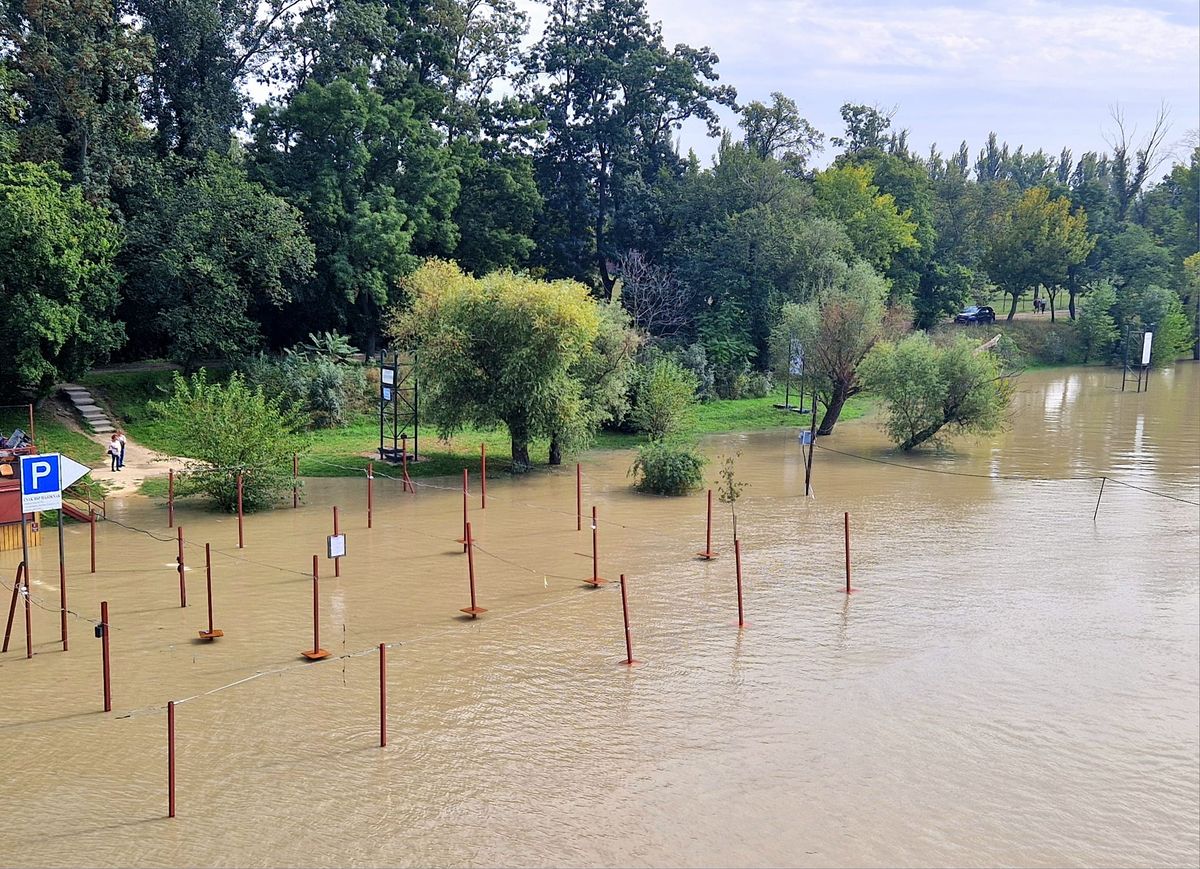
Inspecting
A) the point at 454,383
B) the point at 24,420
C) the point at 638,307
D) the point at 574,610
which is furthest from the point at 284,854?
the point at 638,307

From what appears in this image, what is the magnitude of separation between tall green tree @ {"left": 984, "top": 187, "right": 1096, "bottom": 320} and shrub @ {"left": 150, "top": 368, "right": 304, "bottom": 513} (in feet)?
190

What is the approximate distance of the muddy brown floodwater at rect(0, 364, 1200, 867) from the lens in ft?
36.4

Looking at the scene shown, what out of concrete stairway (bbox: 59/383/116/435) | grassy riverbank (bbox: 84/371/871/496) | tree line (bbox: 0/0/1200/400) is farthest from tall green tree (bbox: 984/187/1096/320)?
concrete stairway (bbox: 59/383/116/435)

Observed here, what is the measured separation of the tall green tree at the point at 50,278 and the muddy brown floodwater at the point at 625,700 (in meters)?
8.07

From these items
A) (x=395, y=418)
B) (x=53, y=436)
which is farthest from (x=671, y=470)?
(x=53, y=436)

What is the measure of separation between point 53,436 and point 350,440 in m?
8.44

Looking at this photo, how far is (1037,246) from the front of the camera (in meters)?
71.9

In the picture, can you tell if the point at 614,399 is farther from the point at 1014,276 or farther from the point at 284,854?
the point at 1014,276

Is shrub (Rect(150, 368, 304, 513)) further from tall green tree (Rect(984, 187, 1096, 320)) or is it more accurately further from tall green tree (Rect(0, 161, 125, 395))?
tall green tree (Rect(984, 187, 1096, 320))

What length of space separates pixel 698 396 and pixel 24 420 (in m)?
23.4

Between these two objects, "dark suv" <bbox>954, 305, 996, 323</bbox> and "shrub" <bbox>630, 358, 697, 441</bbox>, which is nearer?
"shrub" <bbox>630, 358, 697, 441</bbox>

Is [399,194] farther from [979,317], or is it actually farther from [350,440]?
[979,317]

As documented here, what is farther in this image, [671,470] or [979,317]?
[979,317]

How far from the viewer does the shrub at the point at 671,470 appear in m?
28.2
